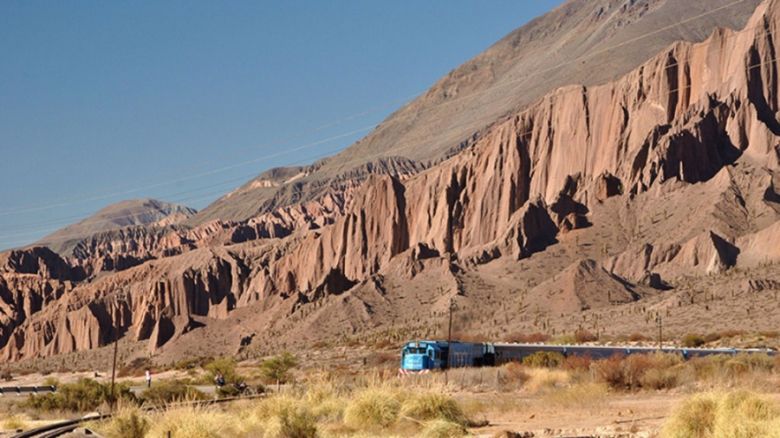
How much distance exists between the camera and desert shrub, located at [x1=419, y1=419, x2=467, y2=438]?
73.0ft

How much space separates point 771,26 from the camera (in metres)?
124

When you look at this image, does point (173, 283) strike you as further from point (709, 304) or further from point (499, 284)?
point (709, 304)

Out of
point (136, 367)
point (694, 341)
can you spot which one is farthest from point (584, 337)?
point (136, 367)

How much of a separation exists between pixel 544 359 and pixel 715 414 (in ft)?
115

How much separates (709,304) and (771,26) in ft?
164

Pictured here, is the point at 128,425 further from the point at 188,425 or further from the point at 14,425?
the point at 14,425

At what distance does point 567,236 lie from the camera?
116 meters

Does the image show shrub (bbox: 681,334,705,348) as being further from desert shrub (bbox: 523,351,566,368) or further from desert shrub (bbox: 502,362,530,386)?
desert shrub (bbox: 502,362,530,386)

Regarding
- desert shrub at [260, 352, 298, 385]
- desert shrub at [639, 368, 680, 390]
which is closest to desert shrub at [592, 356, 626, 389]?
desert shrub at [639, 368, 680, 390]

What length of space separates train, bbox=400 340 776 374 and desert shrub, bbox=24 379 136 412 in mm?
15621

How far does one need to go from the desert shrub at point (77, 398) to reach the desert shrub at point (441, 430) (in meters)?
23.5

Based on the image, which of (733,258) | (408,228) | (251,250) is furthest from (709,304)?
(251,250)

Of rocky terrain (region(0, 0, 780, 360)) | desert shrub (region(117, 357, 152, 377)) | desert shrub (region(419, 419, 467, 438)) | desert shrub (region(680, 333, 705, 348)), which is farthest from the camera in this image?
desert shrub (region(117, 357, 152, 377))

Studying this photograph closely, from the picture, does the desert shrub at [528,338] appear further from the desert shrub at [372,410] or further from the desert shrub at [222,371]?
the desert shrub at [372,410]
